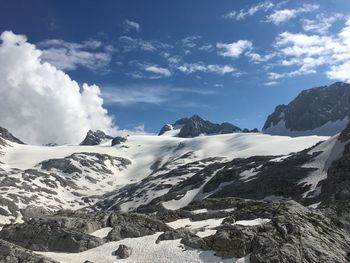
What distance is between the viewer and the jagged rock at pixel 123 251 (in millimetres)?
39562

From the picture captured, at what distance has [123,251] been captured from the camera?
1567 inches

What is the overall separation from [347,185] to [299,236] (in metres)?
55.9

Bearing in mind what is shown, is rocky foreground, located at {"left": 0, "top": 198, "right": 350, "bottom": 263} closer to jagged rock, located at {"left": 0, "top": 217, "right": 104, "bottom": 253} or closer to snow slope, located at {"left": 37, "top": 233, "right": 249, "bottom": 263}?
jagged rock, located at {"left": 0, "top": 217, "right": 104, "bottom": 253}

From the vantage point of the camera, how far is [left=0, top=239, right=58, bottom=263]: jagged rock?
117 ft

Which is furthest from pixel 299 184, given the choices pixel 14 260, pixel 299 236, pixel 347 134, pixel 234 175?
pixel 14 260

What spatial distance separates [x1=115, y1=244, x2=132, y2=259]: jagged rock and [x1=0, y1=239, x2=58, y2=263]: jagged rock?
21.0 feet

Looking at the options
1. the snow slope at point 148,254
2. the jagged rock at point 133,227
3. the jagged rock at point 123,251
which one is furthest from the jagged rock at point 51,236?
the jagged rock at point 123,251

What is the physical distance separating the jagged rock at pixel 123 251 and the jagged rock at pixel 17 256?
21.0ft

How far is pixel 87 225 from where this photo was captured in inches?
2060

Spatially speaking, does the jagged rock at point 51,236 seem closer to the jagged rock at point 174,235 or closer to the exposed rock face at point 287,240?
the jagged rock at point 174,235

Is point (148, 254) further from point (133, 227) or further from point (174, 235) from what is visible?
point (133, 227)

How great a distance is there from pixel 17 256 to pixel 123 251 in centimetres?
903

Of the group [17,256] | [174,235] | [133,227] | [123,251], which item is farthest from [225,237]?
[17,256]

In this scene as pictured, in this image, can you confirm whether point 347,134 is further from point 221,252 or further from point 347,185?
point 221,252
